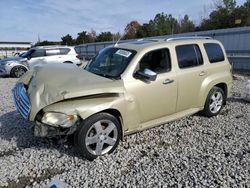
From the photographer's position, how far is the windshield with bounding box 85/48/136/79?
4371 mm

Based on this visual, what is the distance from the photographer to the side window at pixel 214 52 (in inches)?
216

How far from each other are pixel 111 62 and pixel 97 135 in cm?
152

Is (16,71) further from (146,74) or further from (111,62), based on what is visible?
(146,74)

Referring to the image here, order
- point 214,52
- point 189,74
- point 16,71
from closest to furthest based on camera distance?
point 189,74, point 214,52, point 16,71

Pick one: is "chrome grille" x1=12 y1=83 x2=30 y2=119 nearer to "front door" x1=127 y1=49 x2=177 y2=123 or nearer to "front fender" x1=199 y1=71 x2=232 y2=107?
"front door" x1=127 y1=49 x2=177 y2=123

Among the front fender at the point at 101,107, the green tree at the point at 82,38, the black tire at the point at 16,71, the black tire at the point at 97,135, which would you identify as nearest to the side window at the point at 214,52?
the front fender at the point at 101,107

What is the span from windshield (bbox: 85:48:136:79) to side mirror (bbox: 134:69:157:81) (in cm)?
25

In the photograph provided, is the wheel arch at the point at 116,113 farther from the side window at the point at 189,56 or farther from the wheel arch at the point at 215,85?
the wheel arch at the point at 215,85

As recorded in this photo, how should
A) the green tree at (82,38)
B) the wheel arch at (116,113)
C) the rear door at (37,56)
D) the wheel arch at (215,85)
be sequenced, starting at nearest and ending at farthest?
the wheel arch at (116,113), the wheel arch at (215,85), the rear door at (37,56), the green tree at (82,38)

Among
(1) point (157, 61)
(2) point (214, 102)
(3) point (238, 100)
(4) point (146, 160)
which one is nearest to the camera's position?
(4) point (146, 160)

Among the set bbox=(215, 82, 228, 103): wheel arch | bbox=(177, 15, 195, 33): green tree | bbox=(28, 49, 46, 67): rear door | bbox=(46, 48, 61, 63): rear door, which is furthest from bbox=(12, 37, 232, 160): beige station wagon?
bbox=(177, 15, 195, 33): green tree

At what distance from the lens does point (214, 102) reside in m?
5.78

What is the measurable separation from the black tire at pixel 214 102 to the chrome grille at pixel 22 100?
12.1 feet

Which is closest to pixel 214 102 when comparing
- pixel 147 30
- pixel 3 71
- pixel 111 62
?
pixel 111 62
